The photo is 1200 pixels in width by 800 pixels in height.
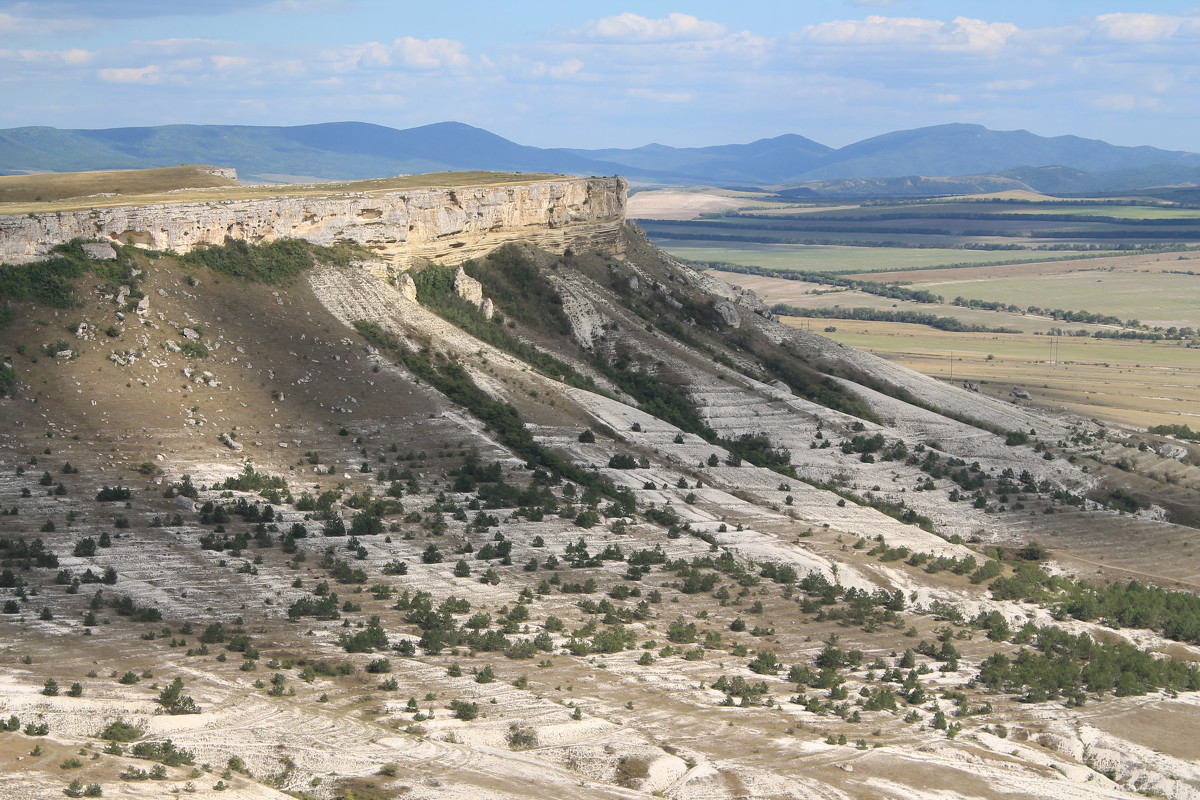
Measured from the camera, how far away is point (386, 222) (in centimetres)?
6194

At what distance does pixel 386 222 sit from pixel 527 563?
25.7 metres

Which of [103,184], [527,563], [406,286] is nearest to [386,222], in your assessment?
[406,286]

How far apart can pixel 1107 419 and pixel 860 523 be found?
123 feet

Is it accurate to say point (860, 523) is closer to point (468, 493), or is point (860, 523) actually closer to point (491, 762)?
point (468, 493)

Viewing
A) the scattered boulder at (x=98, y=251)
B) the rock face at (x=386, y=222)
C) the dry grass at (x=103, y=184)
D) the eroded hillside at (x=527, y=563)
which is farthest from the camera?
the dry grass at (x=103, y=184)

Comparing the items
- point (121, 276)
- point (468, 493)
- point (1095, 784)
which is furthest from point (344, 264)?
point (1095, 784)

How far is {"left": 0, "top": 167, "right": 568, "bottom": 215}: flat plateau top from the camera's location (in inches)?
2288

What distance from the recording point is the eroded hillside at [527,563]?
92.9 feet

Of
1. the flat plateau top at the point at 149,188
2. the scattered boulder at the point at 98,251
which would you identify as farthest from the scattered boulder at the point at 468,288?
the scattered boulder at the point at 98,251

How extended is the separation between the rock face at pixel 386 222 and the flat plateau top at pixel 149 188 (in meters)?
1.76

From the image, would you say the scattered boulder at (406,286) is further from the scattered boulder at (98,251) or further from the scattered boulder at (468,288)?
the scattered boulder at (98,251)

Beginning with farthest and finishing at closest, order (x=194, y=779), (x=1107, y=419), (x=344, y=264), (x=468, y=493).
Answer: (x=1107, y=419), (x=344, y=264), (x=468, y=493), (x=194, y=779)

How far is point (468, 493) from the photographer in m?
46.5

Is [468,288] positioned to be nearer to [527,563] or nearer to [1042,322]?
[527,563]
